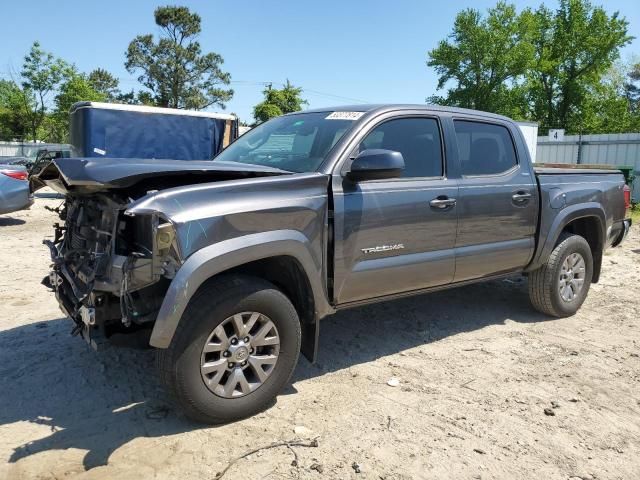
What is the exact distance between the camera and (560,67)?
45750mm

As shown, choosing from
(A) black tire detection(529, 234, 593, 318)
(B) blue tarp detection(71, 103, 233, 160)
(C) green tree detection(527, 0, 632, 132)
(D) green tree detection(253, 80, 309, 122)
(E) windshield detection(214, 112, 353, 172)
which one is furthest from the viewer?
(C) green tree detection(527, 0, 632, 132)

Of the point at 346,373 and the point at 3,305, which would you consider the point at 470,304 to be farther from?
the point at 3,305

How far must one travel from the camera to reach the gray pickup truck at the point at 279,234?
3.02 m

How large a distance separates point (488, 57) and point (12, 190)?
39320 mm

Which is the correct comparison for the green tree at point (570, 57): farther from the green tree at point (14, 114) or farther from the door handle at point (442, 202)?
the door handle at point (442, 202)

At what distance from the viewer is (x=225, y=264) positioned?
3092 mm

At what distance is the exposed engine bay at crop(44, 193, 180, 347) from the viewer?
2914mm

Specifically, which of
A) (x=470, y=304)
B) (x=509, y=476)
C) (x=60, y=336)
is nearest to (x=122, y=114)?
(x=60, y=336)

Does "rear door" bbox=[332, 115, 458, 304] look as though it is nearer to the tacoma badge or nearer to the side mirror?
the tacoma badge

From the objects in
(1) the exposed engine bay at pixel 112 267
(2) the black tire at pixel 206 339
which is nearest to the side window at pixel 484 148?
(2) the black tire at pixel 206 339

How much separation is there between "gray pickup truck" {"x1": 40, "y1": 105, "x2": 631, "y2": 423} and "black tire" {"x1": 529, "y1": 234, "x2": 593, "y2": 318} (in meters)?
0.34

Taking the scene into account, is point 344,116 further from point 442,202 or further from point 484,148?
point 484,148

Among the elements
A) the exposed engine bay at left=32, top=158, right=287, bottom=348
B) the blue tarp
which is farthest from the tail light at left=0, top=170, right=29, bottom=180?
the exposed engine bay at left=32, top=158, right=287, bottom=348

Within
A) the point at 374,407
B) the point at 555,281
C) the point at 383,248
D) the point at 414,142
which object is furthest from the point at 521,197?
the point at 374,407
